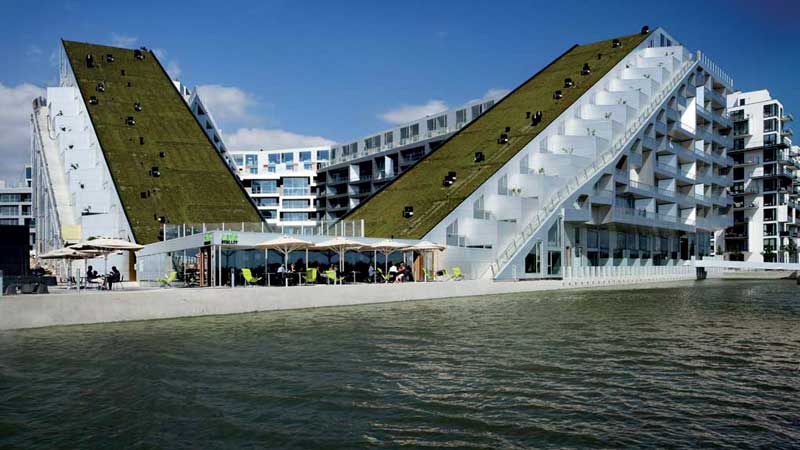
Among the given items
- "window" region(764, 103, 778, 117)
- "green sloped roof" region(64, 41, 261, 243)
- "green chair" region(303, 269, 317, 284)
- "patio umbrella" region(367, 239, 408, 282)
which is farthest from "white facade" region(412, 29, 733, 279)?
"window" region(764, 103, 778, 117)

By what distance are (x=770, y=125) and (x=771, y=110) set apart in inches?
106

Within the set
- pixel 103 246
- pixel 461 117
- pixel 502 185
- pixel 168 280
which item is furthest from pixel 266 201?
pixel 103 246

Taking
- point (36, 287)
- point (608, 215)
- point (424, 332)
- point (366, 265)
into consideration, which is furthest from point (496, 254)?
point (36, 287)

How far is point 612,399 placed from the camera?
12359 mm

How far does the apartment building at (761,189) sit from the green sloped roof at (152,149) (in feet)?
270

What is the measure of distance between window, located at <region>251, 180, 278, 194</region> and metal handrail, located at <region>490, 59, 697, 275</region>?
69.0 meters

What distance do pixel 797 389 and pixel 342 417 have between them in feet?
29.5

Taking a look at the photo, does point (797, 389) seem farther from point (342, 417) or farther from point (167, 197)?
point (167, 197)

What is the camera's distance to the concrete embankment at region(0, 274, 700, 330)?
24.7 m

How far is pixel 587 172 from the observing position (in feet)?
190

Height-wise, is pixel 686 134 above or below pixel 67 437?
above

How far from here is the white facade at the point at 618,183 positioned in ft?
167

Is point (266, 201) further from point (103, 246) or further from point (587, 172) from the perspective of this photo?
point (103, 246)

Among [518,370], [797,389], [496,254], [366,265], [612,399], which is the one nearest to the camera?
[612,399]
